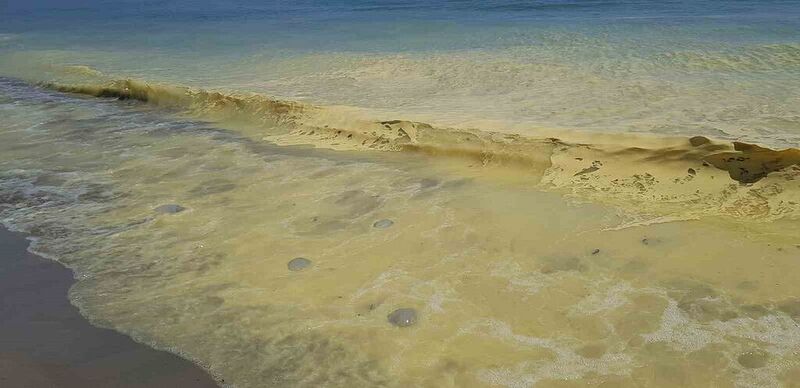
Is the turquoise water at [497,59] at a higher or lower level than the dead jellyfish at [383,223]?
higher

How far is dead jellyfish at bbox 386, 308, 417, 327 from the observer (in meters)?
3.37

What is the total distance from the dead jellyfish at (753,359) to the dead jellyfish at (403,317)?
5.09ft

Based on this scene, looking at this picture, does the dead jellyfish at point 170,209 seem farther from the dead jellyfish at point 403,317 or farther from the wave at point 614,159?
the dead jellyfish at point 403,317

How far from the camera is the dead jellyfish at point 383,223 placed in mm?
4527

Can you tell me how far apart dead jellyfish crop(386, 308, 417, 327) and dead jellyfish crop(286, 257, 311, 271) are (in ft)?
2.70

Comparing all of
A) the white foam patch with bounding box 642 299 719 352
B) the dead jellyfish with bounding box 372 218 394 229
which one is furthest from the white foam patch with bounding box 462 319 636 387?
the dead jellyfish with bounding box 372 218 394 229

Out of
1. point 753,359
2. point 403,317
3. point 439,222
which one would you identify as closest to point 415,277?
point 403,317

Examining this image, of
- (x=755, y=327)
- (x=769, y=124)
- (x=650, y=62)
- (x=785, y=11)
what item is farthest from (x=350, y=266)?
(x=785, y=11)

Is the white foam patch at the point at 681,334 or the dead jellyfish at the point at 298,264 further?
the dead jellyfish at the point at 298,264

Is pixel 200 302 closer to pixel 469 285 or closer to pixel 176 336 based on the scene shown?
pixel 176 336

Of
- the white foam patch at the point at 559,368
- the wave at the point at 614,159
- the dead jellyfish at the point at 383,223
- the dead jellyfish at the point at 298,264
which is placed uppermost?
the wave at the point at 614,159

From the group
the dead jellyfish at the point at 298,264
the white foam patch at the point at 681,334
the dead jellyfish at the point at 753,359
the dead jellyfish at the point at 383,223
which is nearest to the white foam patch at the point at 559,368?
the white foam patch at the point at 681,334

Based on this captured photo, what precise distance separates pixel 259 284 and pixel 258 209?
126cm

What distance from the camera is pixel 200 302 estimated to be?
3697 millimetres
